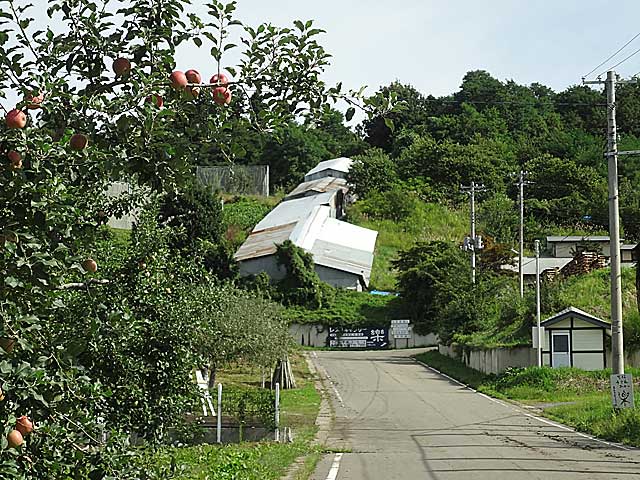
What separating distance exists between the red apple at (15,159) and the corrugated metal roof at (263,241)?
5300cm

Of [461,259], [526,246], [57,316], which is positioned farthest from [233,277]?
[57,316]

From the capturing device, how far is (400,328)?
53281 millimetres

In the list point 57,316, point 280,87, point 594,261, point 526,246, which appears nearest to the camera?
point 280,87

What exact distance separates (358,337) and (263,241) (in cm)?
1133

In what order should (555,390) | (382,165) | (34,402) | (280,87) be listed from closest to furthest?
(34,402)
(280,87)
(555,390)
(382,165)

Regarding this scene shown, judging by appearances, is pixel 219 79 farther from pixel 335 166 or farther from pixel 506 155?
pixel 335 166

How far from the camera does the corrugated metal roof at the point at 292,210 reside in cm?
6744

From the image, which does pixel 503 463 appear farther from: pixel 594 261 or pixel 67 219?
pixel 594 261

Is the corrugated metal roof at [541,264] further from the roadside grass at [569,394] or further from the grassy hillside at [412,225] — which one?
the roadside grass at [569,394]

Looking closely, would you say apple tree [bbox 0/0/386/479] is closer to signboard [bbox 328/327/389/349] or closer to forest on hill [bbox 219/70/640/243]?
signboard [bbox 328/327/389/349]

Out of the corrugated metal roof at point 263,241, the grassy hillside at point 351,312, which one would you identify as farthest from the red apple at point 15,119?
the corrugated metal roof at point 263,241

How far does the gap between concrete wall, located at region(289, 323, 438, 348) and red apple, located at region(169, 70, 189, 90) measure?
159ft

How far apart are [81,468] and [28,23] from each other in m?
2.04

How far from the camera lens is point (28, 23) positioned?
166 inches
